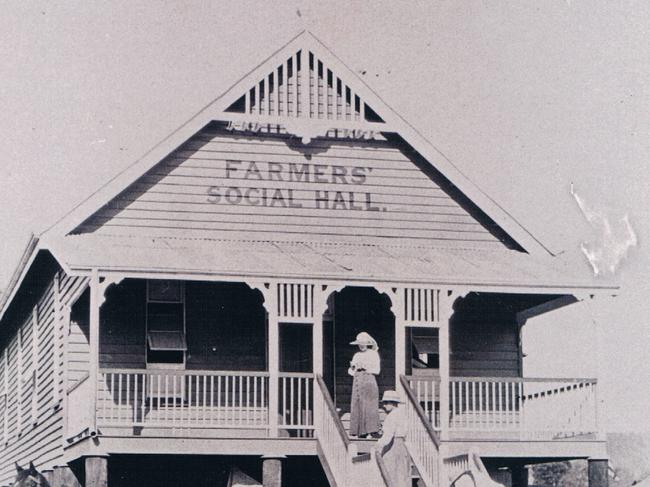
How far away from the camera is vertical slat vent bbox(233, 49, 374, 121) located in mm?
25312

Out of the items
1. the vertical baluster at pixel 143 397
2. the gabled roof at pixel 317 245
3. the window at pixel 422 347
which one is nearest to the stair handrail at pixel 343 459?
the gabled roof at pixel 317 245

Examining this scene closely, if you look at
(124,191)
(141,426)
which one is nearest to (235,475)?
(141,426)

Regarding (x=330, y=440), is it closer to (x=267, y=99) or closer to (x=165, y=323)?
(x=165, y=323)

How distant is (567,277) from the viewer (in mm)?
23516

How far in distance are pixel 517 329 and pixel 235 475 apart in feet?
23.1

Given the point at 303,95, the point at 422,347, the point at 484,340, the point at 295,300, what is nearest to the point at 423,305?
the point at 295,300

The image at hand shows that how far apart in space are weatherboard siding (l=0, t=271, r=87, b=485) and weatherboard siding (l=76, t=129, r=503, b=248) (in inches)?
79.7

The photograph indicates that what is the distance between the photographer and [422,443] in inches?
800

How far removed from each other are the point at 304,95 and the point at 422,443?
7.90 metres

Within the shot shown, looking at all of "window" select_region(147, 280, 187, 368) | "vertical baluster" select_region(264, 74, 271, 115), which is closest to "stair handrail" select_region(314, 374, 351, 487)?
"window" select_region(147, 280, 187, 368)

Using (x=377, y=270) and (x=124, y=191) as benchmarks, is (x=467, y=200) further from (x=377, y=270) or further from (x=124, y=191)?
(x=124, y=191)

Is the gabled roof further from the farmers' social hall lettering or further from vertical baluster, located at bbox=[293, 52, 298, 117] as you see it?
the farmers' social hall lettering

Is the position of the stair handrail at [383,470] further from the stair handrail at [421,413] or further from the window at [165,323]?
the window at [165,323]

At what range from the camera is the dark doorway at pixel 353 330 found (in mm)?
25156
